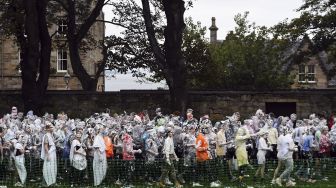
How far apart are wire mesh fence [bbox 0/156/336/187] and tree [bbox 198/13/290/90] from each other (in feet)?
91.4

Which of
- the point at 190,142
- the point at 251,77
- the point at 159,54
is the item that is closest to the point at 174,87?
the point at 159,54

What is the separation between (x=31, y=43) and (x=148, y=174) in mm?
12434

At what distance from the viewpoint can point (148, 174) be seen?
20.4 m

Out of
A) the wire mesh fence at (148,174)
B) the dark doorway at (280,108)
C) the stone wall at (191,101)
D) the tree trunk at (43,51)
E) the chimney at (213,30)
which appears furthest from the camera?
the chimney at (213,30)

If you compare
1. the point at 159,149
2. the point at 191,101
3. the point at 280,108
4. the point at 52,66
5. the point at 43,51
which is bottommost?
the point at 159,149

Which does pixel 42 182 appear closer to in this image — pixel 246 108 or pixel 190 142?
pixel 190 142

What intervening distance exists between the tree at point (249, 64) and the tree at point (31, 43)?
1778cm

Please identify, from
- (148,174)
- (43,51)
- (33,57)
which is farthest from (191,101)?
(148,174)

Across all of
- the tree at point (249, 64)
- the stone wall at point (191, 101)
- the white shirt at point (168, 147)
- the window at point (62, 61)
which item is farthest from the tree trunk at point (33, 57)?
the window at point (62, 61)

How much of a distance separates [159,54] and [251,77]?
80.2 feet

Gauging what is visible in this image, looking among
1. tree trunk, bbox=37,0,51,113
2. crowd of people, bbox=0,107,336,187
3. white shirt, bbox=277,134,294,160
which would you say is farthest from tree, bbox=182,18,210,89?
white shirt, bbox=277,134,294,160

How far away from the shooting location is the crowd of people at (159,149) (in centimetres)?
1956

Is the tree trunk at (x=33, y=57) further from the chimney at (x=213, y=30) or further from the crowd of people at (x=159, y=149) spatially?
the chimney at (x=213, y=30)

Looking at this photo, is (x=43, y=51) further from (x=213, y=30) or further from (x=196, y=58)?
(x=213, y=30)
